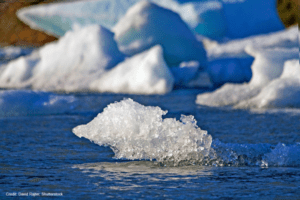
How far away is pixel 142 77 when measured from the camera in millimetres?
7695

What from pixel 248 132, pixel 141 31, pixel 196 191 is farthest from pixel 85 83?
pixel 196 191

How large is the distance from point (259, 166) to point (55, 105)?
119 inches

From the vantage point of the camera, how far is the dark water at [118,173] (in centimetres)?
217

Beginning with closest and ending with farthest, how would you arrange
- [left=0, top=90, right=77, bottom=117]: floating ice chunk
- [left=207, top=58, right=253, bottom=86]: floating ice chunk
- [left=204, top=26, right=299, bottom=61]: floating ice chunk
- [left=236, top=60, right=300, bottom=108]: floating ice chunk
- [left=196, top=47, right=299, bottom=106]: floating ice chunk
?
[left=0, top=90, right=77, bottom=117]: floating ice chunk
[left=236, top=60, right=300, bottom=108]: floating ice chunk
[left=196, top=47, right=299, bottom=106]: floating ice chunk
[left=207, top=58, right=253, bottom=86]: floating ice chunk
[left=204, top=26, right=299, bottom=61]: floating ice chunk

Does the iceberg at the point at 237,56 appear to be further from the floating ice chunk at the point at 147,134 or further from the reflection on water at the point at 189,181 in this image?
the reflection on water at the point at 189,181

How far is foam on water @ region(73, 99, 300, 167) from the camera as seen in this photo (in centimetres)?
271

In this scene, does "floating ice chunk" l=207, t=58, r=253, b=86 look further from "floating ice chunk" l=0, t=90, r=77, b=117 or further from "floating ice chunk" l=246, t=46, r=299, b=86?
"floating ice chunk" l=0, t=90, r=77, b=117

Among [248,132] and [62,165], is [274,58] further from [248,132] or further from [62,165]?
[62,165]

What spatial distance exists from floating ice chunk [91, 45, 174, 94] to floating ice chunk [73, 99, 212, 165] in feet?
15.3

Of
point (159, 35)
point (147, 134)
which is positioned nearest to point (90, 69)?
point (159, 35)

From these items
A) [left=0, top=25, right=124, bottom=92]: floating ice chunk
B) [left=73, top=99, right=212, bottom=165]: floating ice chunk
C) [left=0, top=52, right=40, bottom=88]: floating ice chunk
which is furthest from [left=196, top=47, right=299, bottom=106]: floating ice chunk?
[left=0, top=52, right=40, bottom=88]: floating ice chunk

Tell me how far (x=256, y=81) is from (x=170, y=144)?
13.4 feet

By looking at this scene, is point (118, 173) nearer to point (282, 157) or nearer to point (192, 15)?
point (282, 157)

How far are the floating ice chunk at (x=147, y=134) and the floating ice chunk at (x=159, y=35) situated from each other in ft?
21.1
